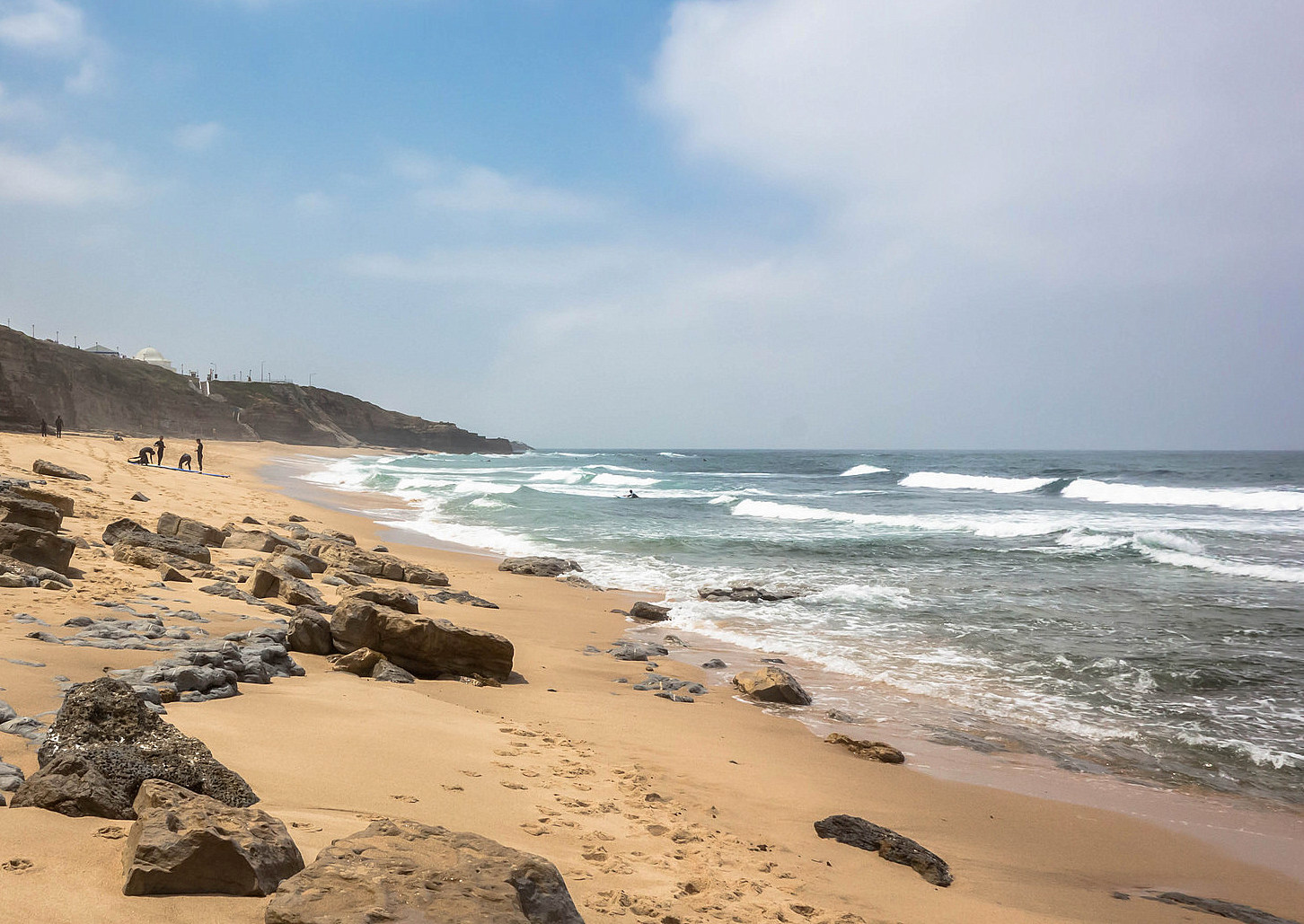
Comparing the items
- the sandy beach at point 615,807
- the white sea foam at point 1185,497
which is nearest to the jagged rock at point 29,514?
the sandy beach at point 615,807

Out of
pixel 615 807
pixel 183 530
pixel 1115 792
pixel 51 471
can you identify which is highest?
pixel 51 471

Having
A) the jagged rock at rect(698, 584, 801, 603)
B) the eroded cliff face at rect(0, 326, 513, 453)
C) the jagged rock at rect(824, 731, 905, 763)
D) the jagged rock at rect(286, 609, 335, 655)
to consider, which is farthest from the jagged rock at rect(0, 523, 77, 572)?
the eroded cliff face at rect(0, 326, 513, 453)

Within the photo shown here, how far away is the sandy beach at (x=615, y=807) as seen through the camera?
132 inches

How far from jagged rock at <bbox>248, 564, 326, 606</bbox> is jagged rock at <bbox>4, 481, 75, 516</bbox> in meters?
3.10

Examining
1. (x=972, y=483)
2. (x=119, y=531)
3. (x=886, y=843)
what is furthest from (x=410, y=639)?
(x=972, y=483)

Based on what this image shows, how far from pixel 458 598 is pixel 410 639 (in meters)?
4.28

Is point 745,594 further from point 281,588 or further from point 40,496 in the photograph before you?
point 40,496

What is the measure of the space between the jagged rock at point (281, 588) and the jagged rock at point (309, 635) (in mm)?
1590

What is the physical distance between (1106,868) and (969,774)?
1430mm

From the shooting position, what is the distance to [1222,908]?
14.2ft

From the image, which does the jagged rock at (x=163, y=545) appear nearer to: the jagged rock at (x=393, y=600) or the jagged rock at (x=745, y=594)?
the jagged rock at (x=393, y=600)

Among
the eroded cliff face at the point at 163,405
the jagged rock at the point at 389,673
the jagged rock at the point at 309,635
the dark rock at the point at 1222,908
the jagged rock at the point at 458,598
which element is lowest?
the dark rock at the point at 1222,908

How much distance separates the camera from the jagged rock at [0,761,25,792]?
3002mm

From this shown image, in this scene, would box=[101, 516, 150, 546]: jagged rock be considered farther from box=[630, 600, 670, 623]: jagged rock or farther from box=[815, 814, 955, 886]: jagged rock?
box=[815, 814, 955, 886]: jagged rock
